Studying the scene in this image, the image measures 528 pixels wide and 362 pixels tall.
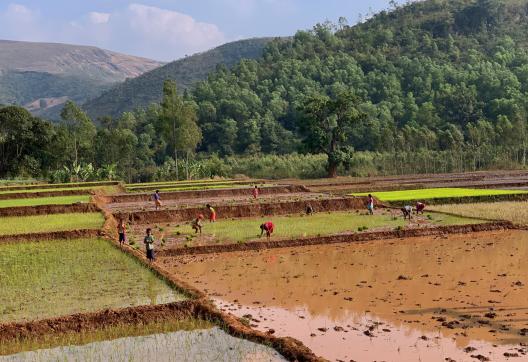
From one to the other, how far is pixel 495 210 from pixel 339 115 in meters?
40.6

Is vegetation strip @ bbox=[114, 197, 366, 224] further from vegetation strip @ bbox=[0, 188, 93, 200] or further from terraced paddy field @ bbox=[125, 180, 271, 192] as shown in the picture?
vegetation strip @ bbox=[0, 188, 93, 200]

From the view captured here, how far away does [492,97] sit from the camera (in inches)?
4259

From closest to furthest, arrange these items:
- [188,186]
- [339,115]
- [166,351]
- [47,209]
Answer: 1. [166,351]
2. [47,209]
3. [188,186]
4. [339,115]

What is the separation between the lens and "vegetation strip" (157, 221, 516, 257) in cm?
1977

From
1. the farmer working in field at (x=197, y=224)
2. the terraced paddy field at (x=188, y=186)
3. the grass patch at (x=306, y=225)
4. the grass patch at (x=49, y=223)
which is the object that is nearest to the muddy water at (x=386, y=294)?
the grass patch at (x=306, y=225)

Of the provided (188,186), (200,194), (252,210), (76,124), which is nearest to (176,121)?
(76,124)

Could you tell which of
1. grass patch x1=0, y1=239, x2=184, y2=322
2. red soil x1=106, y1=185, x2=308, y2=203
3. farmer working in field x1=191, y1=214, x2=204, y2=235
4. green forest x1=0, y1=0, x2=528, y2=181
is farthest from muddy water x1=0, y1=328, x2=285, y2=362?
green forest x1=0, y1=0, x2=528, y2=181

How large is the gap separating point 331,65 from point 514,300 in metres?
131

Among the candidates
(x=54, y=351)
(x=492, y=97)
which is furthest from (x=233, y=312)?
(x=492, y=97)

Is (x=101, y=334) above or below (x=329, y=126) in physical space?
below

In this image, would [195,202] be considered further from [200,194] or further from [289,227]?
[289,227]

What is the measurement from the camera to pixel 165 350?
9602mm

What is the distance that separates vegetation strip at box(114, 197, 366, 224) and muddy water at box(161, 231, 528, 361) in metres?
9.84

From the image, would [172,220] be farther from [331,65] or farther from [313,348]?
[331,65]
